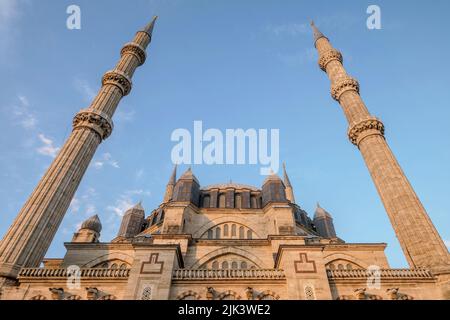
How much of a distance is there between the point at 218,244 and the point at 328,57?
20811mm

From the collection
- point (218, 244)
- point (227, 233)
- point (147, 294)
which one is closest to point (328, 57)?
point (227, 233)

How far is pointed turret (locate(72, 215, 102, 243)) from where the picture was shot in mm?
28234

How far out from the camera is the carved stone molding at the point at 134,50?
31.4m

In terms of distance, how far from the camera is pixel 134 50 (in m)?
31.5

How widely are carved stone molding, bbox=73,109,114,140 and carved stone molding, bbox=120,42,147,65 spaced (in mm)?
9543

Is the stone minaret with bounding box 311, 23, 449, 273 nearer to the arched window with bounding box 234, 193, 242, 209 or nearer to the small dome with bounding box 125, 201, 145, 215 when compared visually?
A: the arched window with bounding box 234, 193, 242, 209

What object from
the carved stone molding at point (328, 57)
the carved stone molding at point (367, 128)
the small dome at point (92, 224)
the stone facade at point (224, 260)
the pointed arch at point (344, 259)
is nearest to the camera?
the stone facade at point (224, 260)

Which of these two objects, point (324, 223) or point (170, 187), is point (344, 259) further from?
point (170, 187)

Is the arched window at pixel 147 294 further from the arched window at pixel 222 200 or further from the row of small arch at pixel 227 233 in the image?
the arched window at pixel 222 200

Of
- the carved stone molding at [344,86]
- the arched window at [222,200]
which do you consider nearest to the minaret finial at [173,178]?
the arched window at [222,200]

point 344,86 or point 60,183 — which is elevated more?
point 344,86

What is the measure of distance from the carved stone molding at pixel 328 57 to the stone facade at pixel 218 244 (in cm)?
12

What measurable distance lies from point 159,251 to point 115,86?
16657 millimetres

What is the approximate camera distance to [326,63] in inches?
1237
